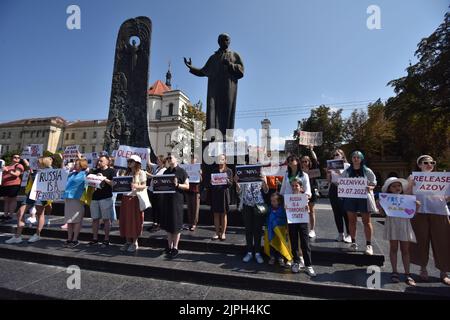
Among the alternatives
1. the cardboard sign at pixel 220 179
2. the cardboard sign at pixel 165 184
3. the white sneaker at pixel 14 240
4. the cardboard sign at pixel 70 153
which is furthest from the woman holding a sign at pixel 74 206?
the cardboard sign at pixel 70 153

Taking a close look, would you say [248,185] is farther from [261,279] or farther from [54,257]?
[54,257]

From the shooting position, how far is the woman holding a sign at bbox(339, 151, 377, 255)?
445 cm

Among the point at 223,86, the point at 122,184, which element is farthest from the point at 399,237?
the point at 223,86

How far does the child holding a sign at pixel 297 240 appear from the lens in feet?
13.0

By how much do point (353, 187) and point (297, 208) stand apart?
1.29m

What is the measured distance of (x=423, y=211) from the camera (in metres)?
3.90

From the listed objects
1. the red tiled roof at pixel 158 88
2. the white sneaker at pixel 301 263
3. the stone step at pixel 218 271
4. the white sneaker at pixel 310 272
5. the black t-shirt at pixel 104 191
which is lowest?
the stone step at pixel 218 271

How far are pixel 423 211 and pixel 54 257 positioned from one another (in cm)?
664

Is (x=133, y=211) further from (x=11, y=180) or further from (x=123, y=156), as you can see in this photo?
(x=11, y=180)

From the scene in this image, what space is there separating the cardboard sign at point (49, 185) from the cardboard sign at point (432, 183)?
23.6 feet

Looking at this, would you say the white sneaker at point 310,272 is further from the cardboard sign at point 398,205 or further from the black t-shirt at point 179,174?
the black t-shirt at point 179,174

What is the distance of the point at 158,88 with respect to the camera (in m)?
59.9

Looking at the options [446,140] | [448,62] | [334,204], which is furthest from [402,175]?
[334,204]

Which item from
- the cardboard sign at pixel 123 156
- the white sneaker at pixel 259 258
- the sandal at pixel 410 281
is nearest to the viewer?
the sandal at pixel 410 281
